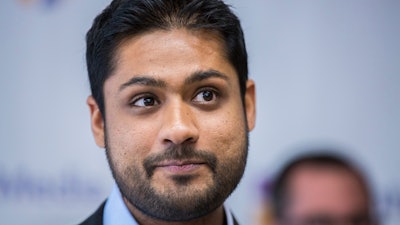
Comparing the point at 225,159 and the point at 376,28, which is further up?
the point at 225,159

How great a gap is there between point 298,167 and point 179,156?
0.57 metres

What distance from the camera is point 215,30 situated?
7.12ft

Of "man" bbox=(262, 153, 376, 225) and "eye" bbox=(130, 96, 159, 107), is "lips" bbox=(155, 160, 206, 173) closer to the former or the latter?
"eye" bbox=(130, 96, 159, 107)

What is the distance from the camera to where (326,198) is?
1.39 m

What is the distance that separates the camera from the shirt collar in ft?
7.02

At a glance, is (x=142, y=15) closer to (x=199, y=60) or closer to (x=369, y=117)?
(x=199, y=60)

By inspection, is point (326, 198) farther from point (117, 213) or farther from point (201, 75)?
point (117, 213)

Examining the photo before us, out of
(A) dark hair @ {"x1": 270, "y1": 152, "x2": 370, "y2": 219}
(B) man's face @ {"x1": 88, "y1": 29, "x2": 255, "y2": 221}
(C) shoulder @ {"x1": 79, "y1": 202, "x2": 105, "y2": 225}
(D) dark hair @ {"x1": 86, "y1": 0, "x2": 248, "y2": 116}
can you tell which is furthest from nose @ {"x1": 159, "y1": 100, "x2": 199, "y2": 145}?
(A) dark hair @ {"x1": 270, "y1": 152, "x2": 370, "y2": 219}

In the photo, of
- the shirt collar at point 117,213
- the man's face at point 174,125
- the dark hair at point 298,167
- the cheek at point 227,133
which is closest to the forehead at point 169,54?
the man's face at point 174,125

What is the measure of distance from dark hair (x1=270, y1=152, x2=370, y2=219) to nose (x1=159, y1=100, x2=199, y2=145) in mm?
522

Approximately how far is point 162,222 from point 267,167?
1572 mm

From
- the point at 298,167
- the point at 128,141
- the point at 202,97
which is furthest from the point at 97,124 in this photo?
A: the point at 298,167

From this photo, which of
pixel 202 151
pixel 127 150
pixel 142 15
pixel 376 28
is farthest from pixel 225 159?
pixel 376 28

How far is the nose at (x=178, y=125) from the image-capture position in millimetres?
1940
